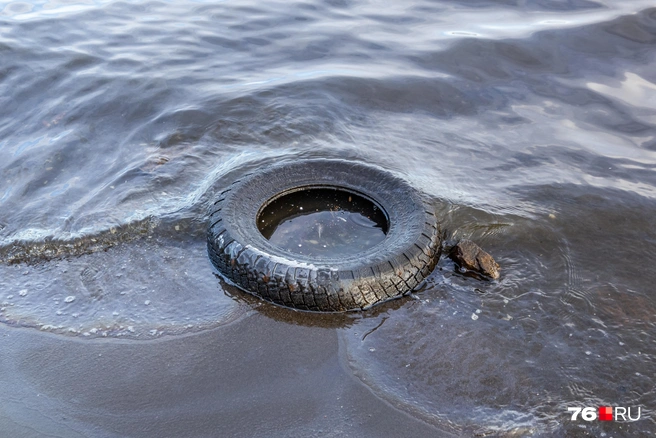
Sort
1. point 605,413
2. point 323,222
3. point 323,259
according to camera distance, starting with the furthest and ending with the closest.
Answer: point 323,222 < point 323,259 < point 605,413

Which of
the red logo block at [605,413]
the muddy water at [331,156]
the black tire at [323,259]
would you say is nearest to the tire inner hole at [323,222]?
the black tire at [323,259]

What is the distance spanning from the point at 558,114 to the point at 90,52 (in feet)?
24.8

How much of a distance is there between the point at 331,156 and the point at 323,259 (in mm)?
2179

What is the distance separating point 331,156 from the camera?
22.5 feet

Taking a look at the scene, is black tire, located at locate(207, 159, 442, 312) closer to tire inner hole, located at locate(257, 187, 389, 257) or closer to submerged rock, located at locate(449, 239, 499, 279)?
tire inner hole, located at locate(257, 187, 389, 257)

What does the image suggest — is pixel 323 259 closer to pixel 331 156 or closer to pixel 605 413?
pixel 331 156

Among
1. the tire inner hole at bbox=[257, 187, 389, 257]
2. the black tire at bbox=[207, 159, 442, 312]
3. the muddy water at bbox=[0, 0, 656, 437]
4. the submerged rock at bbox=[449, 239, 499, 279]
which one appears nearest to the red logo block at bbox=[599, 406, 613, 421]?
the muddy water at bbox=[0, 0, 656, 437]

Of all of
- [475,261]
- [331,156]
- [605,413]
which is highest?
[331,156]

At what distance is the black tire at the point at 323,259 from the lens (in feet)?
15.4

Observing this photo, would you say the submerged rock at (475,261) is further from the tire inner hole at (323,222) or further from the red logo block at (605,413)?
the red logo block at (605,413)

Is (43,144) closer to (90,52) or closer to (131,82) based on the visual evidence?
(131,82)

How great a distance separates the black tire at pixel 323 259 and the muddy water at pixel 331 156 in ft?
0.56

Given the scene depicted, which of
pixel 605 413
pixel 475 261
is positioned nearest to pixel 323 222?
pixel 475 261

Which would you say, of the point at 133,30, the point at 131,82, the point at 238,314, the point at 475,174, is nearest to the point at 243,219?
the point at 238,314
